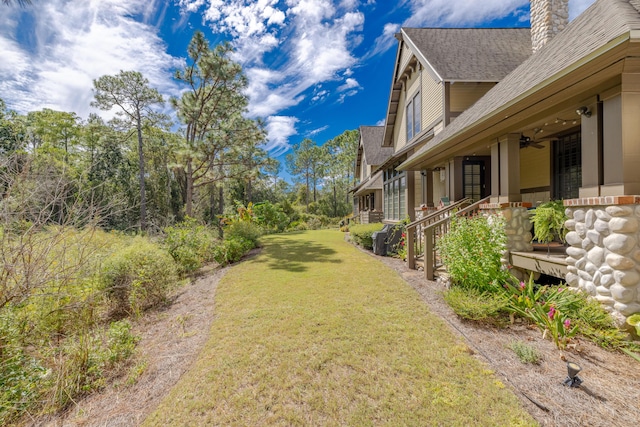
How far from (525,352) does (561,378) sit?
1.31ft

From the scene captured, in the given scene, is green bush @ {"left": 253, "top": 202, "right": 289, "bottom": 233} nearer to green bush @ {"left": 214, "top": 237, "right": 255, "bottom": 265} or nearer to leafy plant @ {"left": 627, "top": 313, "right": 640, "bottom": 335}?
green bush @ {"left": 214, "top": 237, "right": 255, "bottom": 265}

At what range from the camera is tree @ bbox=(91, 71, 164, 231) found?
16172mm

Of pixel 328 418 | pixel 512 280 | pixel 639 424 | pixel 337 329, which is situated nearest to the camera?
pixel 639 424

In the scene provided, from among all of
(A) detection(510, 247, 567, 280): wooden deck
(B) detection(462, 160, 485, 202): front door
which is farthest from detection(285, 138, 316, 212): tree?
(A) detection(510, 247, 567, 280): wooden deck

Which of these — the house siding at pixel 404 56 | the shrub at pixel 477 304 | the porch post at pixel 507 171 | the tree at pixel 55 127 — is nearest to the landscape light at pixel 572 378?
the shrub at pixel 477 304

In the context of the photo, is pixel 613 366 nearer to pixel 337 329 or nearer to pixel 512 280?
pixel 512 280

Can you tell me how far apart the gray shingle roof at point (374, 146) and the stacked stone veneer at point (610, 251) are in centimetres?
1970

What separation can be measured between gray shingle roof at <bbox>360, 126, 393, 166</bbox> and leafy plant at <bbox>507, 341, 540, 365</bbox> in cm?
2070

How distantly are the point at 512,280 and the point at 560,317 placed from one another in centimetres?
161

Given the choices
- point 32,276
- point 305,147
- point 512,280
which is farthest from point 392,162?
point 305,147

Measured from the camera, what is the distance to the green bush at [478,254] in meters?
4.71

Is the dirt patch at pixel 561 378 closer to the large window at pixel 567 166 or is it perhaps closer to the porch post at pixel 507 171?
the porch post at pixel 507 171

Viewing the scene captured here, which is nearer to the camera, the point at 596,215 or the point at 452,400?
the point at 452,400

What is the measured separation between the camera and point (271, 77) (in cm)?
1778
